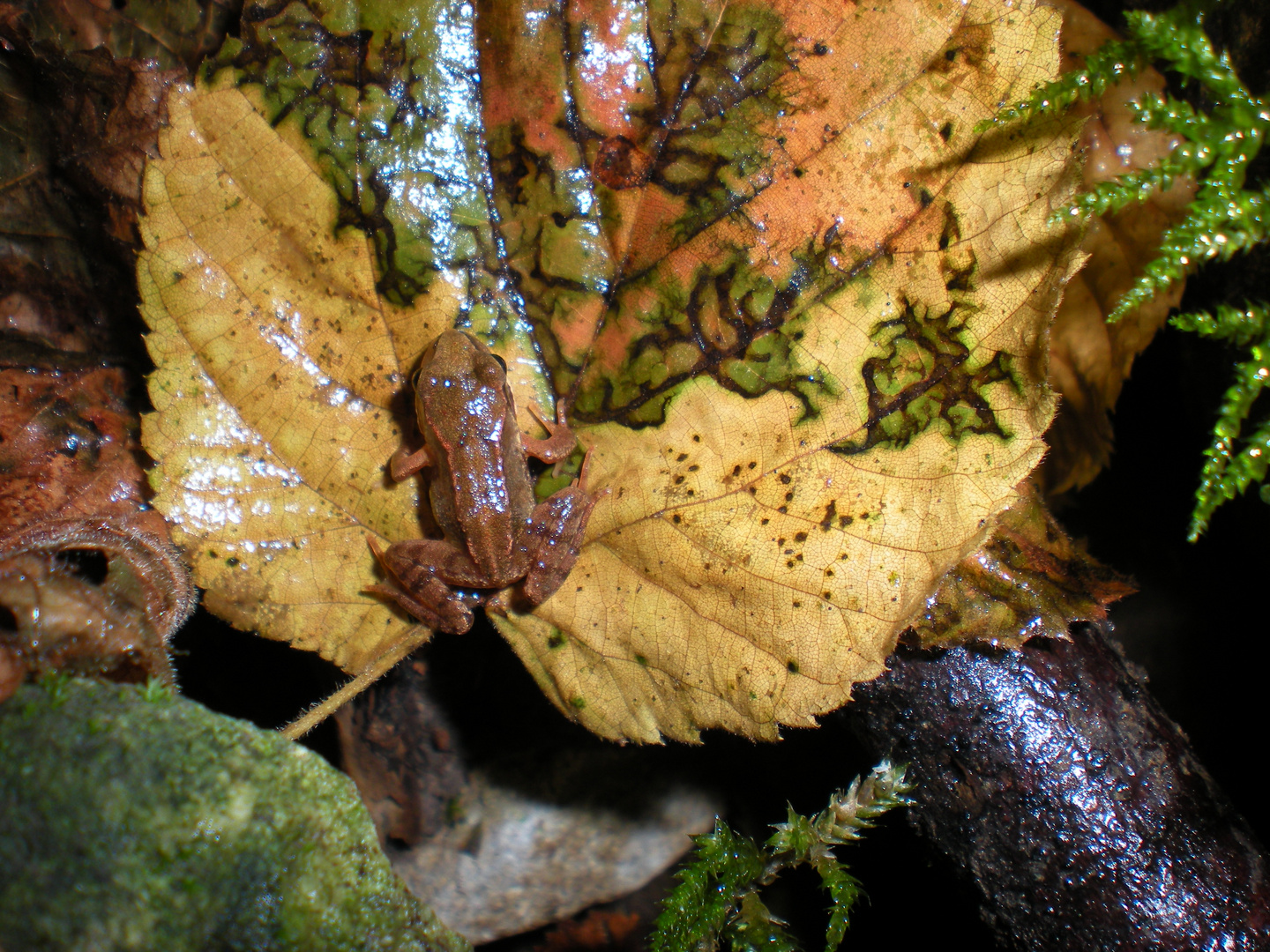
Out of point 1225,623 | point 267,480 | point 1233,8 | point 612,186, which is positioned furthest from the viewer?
point 1225,623

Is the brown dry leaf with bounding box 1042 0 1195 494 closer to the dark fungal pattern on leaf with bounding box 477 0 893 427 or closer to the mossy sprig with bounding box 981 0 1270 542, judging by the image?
the mossy sprig with bounding box 981 0 1270 542

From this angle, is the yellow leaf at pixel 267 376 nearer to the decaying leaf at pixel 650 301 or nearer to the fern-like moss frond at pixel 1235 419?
the decaying leaf at pixel 650 301

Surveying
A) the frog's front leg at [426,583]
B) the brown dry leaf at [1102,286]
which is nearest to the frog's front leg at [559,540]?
the frog's front leg at [426,583]

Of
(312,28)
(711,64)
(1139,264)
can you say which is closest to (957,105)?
(711,64)

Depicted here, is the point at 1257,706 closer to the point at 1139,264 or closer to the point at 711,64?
the point at 1139,264

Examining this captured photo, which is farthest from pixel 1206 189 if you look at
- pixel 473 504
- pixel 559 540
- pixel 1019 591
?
pixel 473 504
